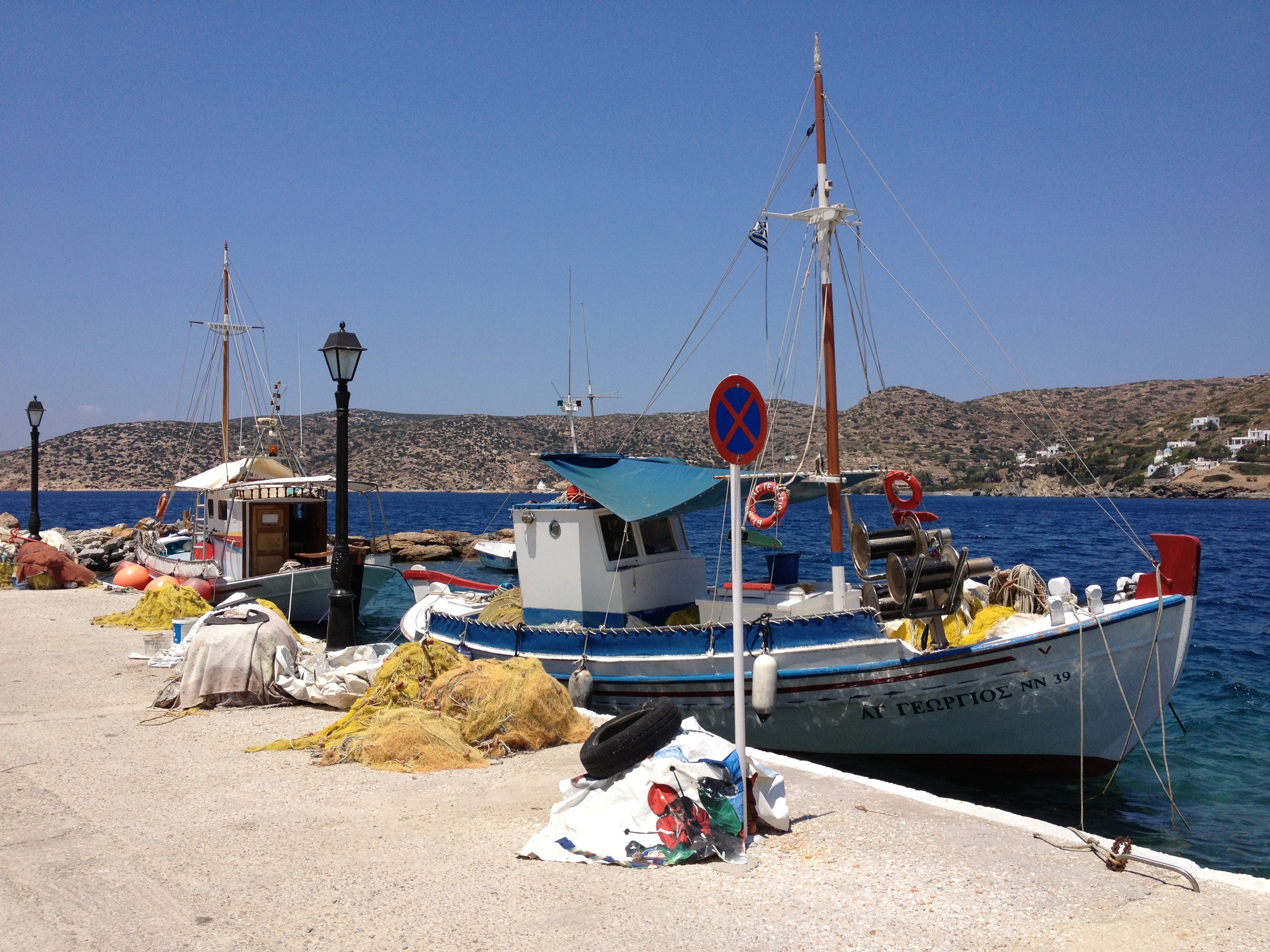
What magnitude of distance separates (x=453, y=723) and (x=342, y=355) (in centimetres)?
525

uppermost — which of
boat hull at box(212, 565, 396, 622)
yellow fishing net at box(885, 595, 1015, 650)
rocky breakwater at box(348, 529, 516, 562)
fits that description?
yellow fishing net at box(885, 595, 1015, 650)

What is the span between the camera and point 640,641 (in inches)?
413

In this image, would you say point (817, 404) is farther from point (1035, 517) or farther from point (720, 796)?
point (1035, 517)

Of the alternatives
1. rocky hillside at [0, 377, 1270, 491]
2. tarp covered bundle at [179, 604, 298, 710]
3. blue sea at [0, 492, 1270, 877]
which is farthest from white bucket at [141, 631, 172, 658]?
rocky hillside at [0, 377, 1270, 491]

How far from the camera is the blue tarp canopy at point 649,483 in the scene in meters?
10.6

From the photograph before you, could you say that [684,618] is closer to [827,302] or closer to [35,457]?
[827,302]

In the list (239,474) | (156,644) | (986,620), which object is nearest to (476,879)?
(986,620)

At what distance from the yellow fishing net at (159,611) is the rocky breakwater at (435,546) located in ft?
97.0

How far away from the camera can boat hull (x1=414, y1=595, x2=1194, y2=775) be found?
8.96 metres

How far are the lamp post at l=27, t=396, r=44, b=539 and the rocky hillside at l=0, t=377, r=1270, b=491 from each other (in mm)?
87911

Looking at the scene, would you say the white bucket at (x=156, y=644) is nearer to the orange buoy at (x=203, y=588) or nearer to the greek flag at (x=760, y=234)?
the orange buoy at (x=203, y=588)

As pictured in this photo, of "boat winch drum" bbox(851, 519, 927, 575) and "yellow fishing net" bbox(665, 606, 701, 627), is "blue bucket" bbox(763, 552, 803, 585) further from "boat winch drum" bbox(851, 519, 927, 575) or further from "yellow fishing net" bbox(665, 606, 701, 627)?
"boat winch drum" bbox(851, 519, 927, 575)

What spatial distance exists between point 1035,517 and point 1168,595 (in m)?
79.9

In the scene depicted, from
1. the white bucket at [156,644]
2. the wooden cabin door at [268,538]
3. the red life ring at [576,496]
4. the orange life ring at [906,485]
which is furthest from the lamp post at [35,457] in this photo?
the orange life ring at [906,485]
